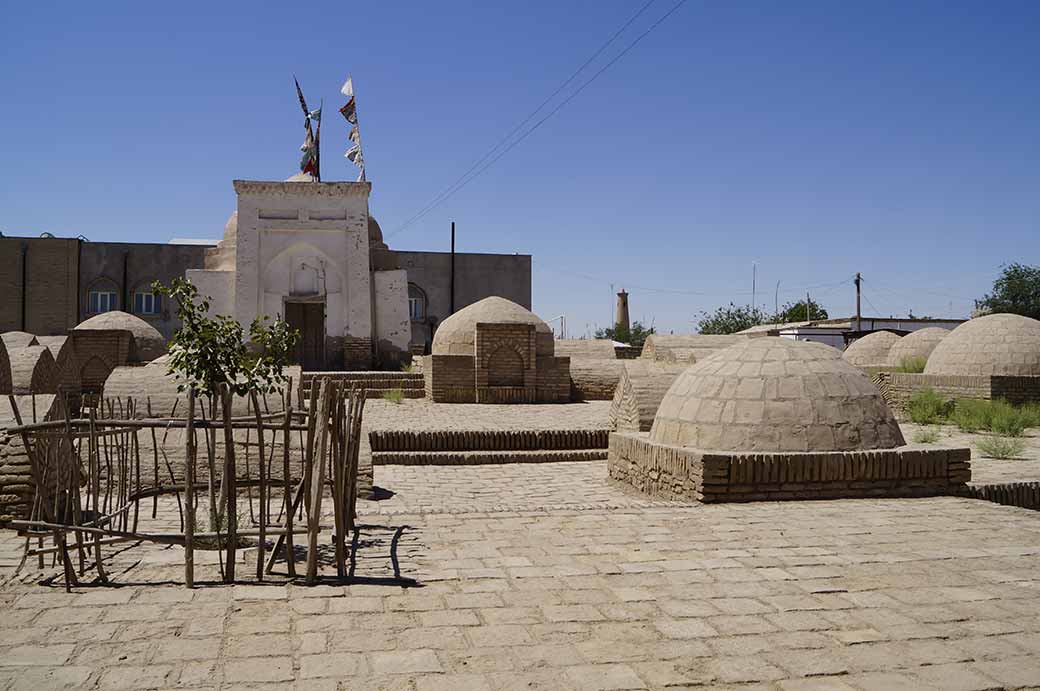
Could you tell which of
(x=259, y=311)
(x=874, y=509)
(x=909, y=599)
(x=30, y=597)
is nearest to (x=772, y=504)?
(x=874, y=509)

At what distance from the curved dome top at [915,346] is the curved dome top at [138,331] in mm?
18200

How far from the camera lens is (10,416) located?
6113 mm

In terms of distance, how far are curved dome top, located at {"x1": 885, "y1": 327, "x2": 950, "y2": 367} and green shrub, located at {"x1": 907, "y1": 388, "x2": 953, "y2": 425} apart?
6.35 metres

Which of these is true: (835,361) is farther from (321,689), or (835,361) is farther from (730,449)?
(321,689)

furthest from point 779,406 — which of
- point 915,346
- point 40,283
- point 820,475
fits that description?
point 40,283

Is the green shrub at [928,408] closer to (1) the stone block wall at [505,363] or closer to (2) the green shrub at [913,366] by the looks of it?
(2) the green shrub at [913,366]

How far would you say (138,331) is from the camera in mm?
20531

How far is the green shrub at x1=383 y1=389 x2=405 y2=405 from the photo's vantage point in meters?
17.0

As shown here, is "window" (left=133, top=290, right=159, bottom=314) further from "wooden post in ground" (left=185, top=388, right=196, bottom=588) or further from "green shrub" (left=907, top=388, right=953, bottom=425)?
"wooden post in ground" (left=185, top=388, right=196, bottom=588)

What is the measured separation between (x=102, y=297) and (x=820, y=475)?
2720 cm

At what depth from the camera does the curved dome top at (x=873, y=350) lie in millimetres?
23391

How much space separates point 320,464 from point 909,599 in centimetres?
294

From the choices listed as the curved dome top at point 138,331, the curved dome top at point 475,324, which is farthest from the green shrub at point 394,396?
the curved dome top at point 138,331

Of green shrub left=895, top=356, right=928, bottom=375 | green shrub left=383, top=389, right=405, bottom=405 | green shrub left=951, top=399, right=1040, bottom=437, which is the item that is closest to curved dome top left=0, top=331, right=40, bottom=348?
green shrub left=383, top=389, right=405, bottom=405
